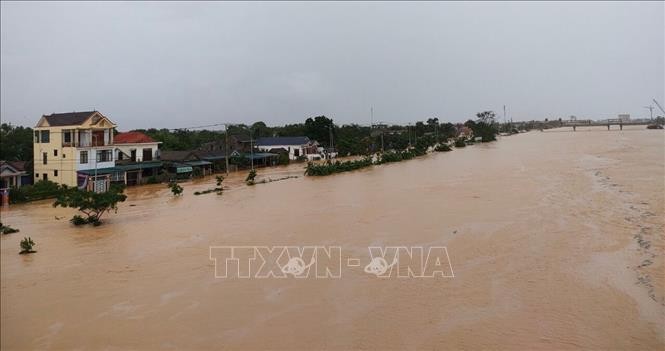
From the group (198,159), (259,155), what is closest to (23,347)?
(198,159)

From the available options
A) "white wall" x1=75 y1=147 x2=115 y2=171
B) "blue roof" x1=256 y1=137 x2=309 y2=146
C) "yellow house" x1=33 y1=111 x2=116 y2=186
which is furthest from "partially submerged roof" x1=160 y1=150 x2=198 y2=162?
"blue roof" x1=256 y1=137 x2=309 y2=146

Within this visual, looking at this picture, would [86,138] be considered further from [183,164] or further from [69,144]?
[183,164]

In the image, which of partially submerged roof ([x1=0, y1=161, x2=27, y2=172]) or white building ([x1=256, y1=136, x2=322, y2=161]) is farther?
white building ([x1=256, y1=136, x2=322, y2=161])

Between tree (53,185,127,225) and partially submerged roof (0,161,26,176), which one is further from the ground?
partially submerged roof (0,161,26,176)

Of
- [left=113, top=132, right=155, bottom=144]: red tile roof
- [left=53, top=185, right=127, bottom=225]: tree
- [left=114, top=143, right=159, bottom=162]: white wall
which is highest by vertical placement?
[left=113, top=132, right=155, bottom=144]: red tile roof

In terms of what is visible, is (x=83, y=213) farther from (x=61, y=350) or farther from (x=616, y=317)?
(x=616, y=317)

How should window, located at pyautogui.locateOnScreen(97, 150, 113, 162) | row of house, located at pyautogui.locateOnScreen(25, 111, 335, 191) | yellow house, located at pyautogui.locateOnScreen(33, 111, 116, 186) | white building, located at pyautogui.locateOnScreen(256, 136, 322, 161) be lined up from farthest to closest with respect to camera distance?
1. white building, located at pyautogui.locateOnScreen(256, 136, 322, 161)
2. window, located at pyautogui.locateOnScreen(97, 150, 113, 162)
3. row of house, located at pyautogui.locateOnScreen(25, 111, 335, 191)
4. yellow house, located at pyautogui.locateOnScreen(33, 111, 116, 186)

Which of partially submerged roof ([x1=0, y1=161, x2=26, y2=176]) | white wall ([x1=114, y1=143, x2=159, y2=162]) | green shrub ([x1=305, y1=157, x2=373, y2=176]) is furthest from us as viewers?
green shrub ([x1=305, y1=157, x2=373, y2=176])

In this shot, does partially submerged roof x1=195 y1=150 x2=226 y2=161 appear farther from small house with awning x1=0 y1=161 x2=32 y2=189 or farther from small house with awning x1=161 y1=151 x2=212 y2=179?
small house with awning x1=0 y1=161 x2=32 y2=189

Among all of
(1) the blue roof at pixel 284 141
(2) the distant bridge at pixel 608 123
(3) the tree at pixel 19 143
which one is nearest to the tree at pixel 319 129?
(1) the blue roof at pixel 284 141
